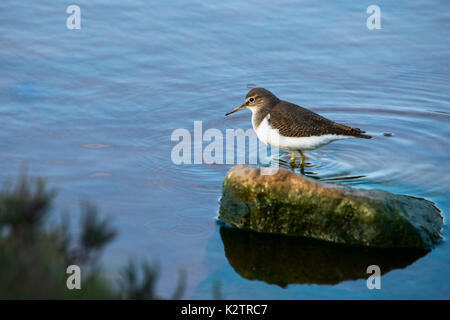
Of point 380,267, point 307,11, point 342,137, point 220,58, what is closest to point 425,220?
point 380,267

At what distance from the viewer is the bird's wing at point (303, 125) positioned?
8148mm

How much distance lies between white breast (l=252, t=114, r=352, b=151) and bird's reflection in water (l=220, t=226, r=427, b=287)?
1826 millimetres

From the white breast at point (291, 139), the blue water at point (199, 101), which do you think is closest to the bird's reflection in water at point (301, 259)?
the blue water at point (199, 101)

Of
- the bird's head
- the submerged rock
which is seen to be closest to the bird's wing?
the bird's head

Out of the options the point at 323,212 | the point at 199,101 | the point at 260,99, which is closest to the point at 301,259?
the point at 323,212

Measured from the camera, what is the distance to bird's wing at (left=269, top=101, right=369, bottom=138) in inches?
321

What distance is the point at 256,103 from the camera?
888 cm

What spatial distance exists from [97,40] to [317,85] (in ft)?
14.3

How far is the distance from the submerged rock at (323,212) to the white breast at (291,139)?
1.37 metres

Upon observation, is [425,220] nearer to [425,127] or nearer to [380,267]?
[380,267]

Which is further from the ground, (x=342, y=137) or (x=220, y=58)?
(x=220, y=58)

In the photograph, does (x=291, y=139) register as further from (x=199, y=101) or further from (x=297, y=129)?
(x=199, y=101)

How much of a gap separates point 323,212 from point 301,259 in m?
0.59
